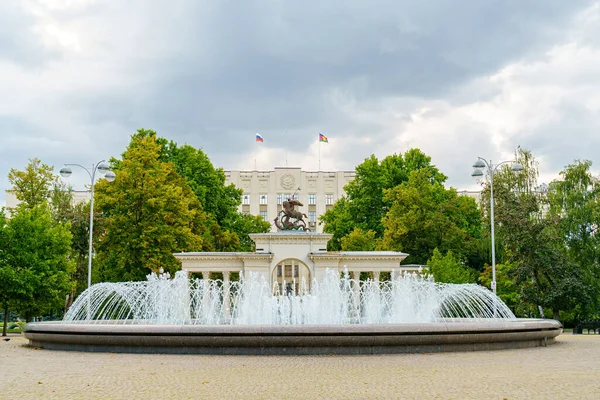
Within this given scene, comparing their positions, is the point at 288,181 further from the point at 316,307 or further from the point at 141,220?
the point at 316,307

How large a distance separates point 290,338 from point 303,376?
3700 millimetres

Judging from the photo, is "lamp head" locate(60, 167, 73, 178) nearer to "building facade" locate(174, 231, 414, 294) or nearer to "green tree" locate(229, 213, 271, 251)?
"building facade" locate(174, 231, 414, 294)

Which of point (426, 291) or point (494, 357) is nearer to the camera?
point (494, 357)

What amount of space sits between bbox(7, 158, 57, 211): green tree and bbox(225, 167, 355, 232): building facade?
44.3 m

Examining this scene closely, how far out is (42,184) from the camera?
4638cm

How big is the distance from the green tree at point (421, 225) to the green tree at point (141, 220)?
16.9 metres

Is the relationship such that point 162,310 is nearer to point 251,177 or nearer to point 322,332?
point 322,332

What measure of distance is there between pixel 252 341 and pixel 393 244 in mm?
36824

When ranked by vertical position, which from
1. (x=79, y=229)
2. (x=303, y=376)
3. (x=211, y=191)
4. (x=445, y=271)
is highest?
(x=211, y=191)

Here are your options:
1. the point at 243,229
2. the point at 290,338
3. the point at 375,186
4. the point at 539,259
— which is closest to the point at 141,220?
the point at 243,229

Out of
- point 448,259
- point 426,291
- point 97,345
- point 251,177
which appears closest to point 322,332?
point 97,345

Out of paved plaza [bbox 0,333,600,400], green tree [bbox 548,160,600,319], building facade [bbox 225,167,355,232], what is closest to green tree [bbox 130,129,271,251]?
green tree [bbox 548,160,600,319]

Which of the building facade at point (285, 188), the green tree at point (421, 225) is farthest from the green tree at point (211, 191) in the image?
the building facade at point (285, 188)

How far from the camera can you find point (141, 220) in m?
41.3
